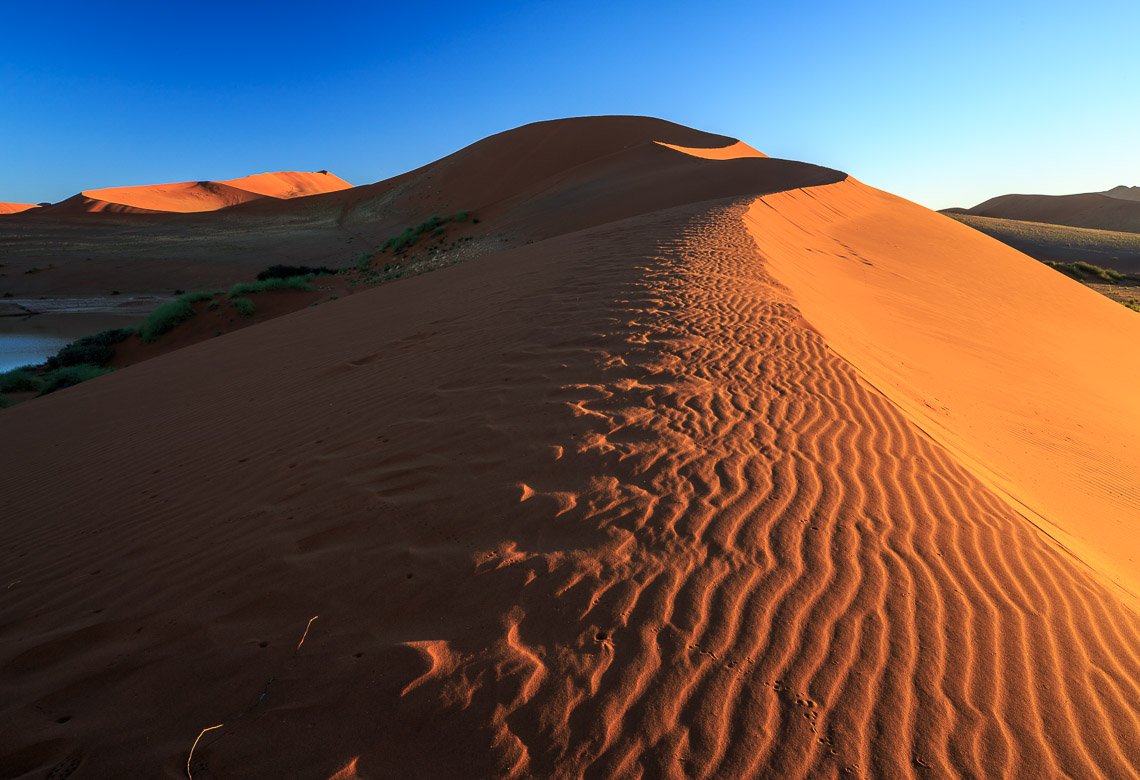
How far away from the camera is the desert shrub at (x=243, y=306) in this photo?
59.7 feet

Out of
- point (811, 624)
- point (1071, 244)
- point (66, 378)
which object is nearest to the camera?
point (811, 624)

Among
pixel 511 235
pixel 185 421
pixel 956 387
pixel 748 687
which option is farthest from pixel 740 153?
pixel 748 687

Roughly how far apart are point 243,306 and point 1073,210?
257 ft

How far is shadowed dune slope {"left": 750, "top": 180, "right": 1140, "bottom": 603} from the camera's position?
4977mm

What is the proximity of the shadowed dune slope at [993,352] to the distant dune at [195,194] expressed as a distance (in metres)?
67.9

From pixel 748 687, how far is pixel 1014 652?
1235 mm

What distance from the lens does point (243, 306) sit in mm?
18297

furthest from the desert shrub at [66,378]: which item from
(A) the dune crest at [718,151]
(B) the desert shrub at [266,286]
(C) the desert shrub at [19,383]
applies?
(A) the dune crest at [718,151]

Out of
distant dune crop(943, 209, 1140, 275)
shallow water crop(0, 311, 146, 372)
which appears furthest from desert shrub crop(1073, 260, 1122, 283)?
shallow water crop(0, 311, 146, 372)

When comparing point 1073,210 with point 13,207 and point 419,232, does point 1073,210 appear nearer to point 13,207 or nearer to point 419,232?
point 419,232

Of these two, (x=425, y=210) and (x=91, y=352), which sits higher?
(x=425, y=210)

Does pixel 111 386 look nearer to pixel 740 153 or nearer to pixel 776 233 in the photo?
pixel 776 233

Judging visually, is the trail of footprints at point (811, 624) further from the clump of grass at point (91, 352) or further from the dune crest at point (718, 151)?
the dune crest at point (718, 151)

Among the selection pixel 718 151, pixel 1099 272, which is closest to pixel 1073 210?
pixel 1099 272
